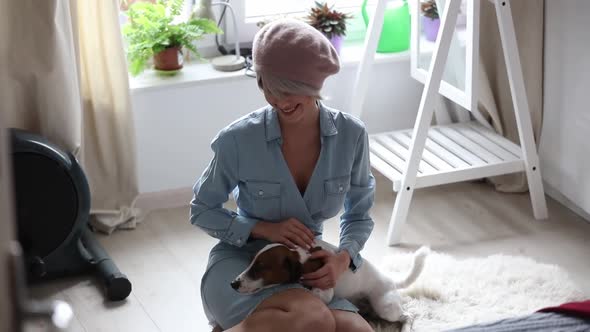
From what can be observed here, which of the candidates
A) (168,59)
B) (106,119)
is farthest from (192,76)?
(106,119)

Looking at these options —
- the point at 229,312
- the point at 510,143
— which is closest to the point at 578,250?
the point at 510,143

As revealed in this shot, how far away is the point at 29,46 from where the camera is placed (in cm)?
200

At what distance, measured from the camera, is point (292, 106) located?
1537mm

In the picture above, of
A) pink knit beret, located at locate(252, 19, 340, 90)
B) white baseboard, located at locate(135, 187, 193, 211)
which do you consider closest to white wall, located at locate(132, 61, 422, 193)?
white baseboard, located at locate(135, 187, 193, 211)

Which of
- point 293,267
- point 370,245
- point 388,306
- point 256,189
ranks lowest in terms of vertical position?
point 370,245

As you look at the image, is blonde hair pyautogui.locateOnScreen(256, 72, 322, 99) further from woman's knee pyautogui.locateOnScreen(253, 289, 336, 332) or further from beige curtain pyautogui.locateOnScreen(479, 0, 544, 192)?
beige curtain pyautogui.locateOnScreen(479, 0, 544, 192)

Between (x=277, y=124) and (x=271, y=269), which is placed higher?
(x=277, y=124)

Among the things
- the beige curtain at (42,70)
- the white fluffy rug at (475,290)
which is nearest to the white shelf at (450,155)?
the white fluffy rug at (475,290)

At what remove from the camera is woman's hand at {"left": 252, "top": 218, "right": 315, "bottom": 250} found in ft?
5.20

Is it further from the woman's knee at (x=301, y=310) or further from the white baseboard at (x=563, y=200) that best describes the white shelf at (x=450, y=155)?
the woman's knee at (x=301, y=310)

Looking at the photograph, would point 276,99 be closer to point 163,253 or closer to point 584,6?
point 163,253

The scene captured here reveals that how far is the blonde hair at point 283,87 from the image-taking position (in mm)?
1484

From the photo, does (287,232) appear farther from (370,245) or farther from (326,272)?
(370,245)

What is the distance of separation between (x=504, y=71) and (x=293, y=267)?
55.1 inches
